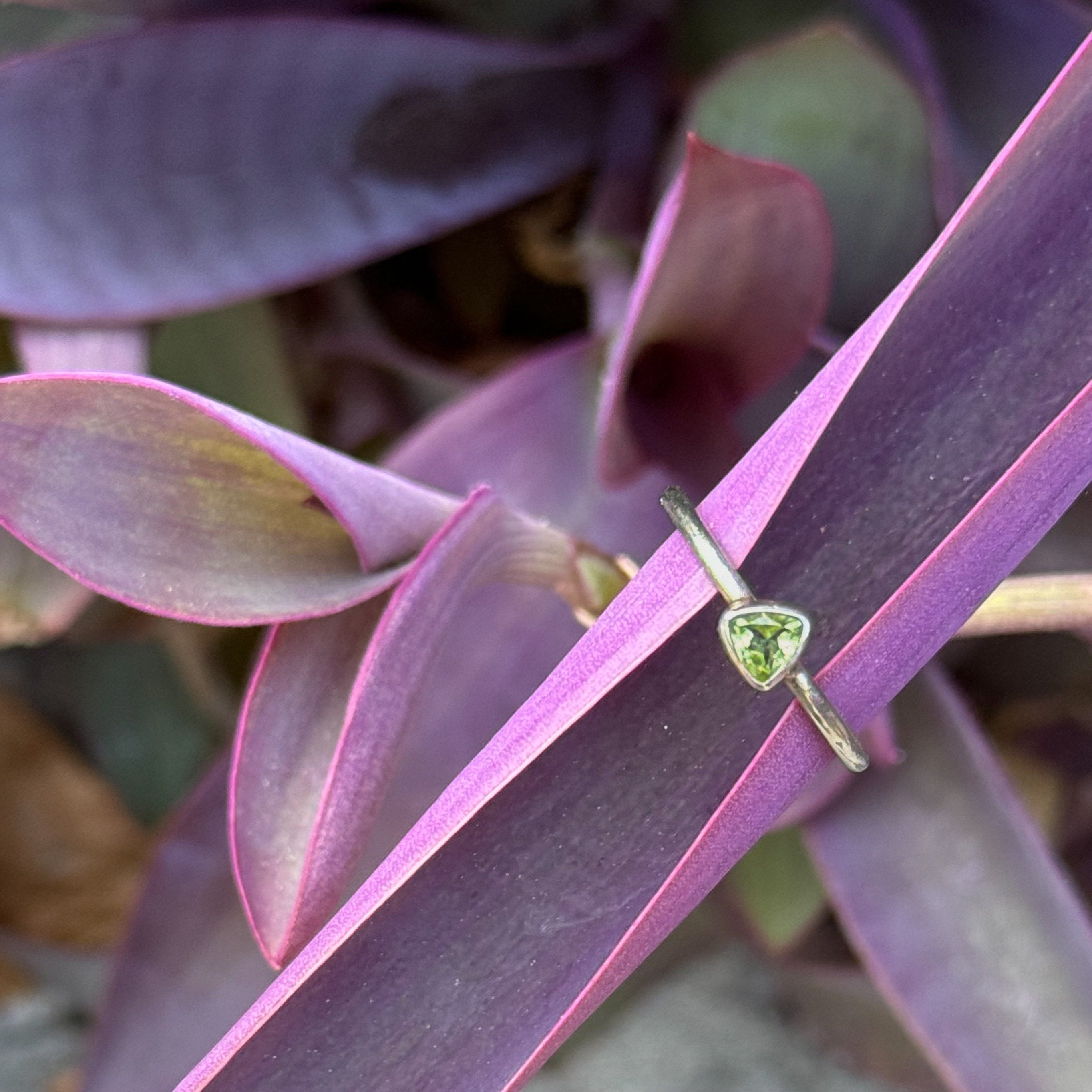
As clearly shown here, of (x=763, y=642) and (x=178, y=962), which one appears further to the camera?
(x=178, y=962)

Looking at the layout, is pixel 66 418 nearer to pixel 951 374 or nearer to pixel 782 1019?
pixel 951 374

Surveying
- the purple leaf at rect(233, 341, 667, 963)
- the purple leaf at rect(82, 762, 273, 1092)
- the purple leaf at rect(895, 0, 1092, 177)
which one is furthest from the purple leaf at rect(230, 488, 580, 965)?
the purple leaf at rect(895, 0, 1092, 177)

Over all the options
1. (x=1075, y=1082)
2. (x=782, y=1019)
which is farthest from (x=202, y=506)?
(x=782, y=1019)

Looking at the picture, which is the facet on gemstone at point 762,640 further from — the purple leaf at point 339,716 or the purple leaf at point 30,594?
the purple leaf at point 30,594

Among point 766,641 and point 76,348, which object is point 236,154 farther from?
point 766,641

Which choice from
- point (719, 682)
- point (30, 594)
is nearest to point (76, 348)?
point (30, 594)

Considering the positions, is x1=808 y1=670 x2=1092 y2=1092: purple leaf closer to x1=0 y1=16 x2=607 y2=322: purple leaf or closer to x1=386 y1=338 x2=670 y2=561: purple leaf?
x1=386 y1=338 x2=670 y2=561: purple leaf
